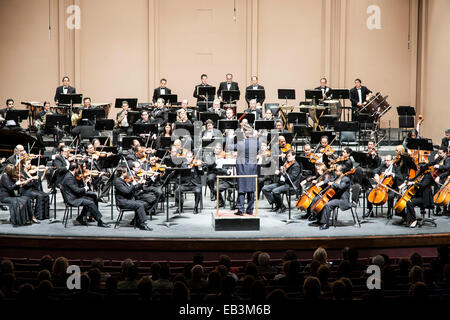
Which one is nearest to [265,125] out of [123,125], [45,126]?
[123,125]

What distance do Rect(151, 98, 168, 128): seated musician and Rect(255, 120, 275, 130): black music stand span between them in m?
2.11

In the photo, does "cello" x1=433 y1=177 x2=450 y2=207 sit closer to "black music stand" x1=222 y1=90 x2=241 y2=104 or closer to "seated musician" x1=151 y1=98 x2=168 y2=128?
"black music stand" x1=222 y1=90 x2=241 y2=104

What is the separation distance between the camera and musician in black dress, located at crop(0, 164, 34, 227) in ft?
33.8

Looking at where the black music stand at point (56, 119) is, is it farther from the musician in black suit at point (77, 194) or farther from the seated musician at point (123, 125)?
the musician in black suit at point (77, 194)

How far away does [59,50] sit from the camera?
1686 centimetres

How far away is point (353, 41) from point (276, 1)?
2110mm

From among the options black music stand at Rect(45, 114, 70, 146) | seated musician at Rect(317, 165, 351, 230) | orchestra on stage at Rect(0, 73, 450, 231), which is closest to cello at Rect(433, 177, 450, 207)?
orchestra on stage at Rect(0, 73, 450, 231)

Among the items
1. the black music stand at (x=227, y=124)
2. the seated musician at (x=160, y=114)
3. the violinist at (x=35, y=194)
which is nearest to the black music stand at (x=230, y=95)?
the seated musician at (x=160, y=114)

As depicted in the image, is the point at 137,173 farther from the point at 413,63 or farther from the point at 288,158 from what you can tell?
the point at 413,63

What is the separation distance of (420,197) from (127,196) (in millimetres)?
4399

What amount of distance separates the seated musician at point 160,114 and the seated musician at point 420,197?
204 inches

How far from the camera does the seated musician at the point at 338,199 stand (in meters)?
10.3

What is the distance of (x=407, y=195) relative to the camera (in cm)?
1052

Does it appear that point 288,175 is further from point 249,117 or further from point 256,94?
point 256,94
